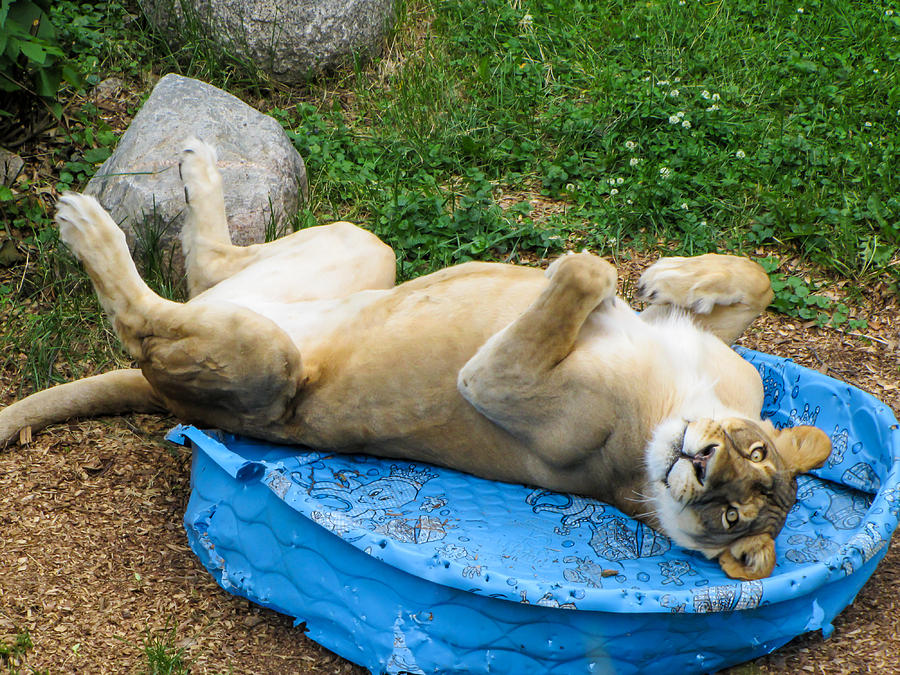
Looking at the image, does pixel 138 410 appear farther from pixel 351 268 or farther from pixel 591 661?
pixel 591 661

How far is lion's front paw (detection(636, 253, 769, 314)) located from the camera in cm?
339

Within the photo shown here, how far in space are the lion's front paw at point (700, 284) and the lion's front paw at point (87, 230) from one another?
6.50 ft

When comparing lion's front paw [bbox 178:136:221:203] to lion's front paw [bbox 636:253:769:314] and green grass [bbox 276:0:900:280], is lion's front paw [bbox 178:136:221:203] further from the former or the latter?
lion's front paw [bbox 636:253:769:314]

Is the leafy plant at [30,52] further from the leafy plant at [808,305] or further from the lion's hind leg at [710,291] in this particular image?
the leafy plant at [808,305]

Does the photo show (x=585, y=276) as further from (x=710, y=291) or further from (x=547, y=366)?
(x=710, y=291)

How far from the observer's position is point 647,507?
308 cm

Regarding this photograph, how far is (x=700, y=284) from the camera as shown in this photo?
3.38 meters

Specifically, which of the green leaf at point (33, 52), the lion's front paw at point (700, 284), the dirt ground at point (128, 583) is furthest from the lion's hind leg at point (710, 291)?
the green leaf at point (33, 52)

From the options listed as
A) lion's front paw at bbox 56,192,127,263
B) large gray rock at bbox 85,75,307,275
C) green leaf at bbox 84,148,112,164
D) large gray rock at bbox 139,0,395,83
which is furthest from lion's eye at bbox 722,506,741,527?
large gray rock at bbox 139,0,395,83

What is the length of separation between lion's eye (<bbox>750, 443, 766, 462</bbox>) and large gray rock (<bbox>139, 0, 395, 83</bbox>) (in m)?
Answer: 4.24

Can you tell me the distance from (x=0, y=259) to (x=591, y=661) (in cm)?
335

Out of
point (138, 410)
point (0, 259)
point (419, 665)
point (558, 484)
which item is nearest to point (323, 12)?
point (0, 259)

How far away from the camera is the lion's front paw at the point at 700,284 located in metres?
3.39

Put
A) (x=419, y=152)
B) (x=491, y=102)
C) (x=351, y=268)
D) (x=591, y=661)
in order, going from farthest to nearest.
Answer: (x=491, y=102) < (x=419, y=152) < (x=351, y=268) < (x=591, y=661)
